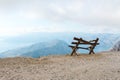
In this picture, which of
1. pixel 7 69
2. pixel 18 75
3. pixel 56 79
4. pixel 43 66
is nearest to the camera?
pixel 56 79

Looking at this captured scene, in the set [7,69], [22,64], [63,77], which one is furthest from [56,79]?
[22,64]

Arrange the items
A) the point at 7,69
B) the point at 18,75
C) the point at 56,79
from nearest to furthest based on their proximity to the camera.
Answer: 1. the point at 56,79
2. the point at 18,75
3. the point at 7,69

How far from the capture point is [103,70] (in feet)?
80.9

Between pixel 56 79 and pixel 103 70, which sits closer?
pixel 56 79

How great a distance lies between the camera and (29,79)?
21.5m

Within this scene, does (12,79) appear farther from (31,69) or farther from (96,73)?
(96,73)

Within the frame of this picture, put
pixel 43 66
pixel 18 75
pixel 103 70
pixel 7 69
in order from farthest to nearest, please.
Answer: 1. pixel 43 66
2. pixel 7 69
3. pixel 103 70
4. pixel 18 75

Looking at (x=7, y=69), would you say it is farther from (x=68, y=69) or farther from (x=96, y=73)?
(x=96, y=73)

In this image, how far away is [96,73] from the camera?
76.3ft

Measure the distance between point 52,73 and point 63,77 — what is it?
2148 mm

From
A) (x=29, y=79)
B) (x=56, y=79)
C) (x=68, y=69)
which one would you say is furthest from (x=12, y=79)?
(x=68, y=69)

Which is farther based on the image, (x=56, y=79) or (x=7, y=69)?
(x=7, y=69)

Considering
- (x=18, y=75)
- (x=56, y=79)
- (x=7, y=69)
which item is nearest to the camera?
(x=56, y=79)

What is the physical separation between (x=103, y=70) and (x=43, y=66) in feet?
21.6
